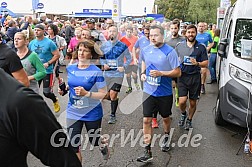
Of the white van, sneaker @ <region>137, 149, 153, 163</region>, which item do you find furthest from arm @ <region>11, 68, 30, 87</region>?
the white van

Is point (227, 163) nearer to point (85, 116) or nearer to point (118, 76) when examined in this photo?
point (85, 116)

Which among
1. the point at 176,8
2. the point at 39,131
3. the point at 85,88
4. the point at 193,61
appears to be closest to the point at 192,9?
the point at 176,8

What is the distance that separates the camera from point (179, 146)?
211 inches

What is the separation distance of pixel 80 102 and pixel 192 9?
46667 millimetres

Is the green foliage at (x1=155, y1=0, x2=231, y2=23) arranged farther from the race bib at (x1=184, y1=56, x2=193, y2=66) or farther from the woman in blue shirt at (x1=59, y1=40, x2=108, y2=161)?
the woman in blue shirt at (x1=59, y1=40, x2=108, y2=161)

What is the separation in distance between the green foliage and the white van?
106 feet

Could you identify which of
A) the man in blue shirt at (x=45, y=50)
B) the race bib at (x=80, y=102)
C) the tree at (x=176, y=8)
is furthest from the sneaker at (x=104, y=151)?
the tree at (x=176, y=8)

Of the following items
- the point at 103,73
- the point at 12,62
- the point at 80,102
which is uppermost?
the point at 12,62

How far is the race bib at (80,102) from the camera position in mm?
4004

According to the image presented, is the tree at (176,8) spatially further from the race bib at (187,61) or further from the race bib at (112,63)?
the race bib at (187,61)

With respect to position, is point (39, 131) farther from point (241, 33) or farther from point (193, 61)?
point (241, 33)

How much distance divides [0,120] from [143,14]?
32.2 metres

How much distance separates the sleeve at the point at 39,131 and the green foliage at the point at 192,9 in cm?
3727

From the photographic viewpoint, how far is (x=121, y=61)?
670 cm
